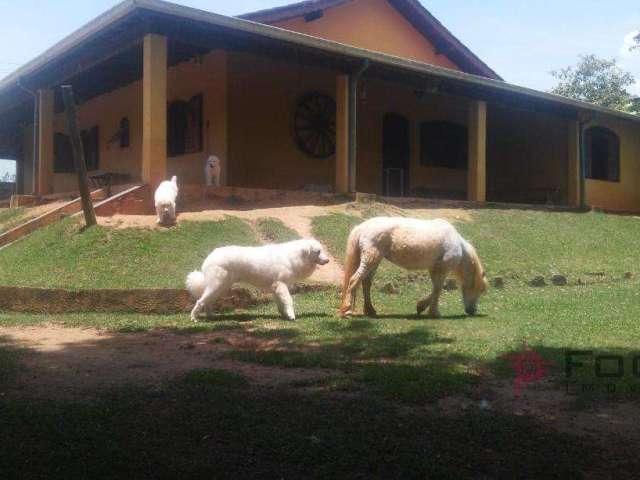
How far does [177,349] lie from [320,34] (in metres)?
14.0

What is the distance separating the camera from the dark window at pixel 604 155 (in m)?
23.4

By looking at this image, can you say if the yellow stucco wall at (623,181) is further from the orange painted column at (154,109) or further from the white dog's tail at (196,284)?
the white dog's tail at (196,284)

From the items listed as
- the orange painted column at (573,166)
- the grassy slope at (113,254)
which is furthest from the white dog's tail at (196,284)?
the orange painted column at (573,166)

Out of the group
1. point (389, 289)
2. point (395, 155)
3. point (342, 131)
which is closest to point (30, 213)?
point (342, 131)

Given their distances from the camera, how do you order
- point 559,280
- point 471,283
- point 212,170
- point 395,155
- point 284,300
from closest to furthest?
point 284,300 → point 471,283 → point 559,280 → point 212,170 → point 395,155

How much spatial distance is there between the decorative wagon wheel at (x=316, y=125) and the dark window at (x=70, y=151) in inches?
304

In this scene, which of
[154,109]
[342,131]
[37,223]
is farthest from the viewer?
[342,131]

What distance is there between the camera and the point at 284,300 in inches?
317

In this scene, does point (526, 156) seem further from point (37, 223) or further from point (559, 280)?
point (37, 223)

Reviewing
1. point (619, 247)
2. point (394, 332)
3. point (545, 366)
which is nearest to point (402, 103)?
point (619, 247)

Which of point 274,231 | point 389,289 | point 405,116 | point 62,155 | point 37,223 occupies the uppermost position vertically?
point 405,116

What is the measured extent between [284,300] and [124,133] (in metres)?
13.8

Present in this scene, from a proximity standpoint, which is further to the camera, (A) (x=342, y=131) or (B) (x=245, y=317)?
(A) (x=342, y=131)

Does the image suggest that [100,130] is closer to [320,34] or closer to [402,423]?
[320,34]
